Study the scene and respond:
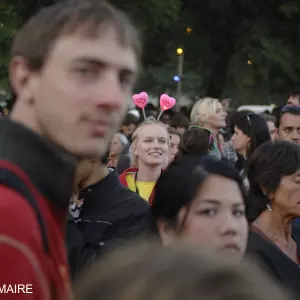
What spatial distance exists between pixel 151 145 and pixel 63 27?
134 inches

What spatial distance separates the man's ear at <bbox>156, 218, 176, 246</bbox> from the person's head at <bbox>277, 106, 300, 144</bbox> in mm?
3390

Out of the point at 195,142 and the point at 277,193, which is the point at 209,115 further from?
the point at 277,193

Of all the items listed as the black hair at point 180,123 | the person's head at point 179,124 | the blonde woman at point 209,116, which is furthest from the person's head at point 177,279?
the black hair at point 180,123

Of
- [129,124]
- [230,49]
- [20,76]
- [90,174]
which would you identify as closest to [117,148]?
[129,124]

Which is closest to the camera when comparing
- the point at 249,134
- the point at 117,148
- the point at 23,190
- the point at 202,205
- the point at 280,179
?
the point at 23,190

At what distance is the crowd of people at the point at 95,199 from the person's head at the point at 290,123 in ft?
9.44

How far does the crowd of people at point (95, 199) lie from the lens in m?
1.08

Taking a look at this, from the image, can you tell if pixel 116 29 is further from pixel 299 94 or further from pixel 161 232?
pixel 299 94

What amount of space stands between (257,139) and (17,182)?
5077mm

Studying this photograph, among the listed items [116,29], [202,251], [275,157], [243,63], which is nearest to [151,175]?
[275,157]

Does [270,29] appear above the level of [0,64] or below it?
above

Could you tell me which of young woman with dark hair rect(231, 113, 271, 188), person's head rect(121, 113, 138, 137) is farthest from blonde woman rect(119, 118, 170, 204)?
person's head rect(121, 113, 138, 137)

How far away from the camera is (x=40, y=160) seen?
1438mm

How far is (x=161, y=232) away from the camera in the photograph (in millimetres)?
2512
